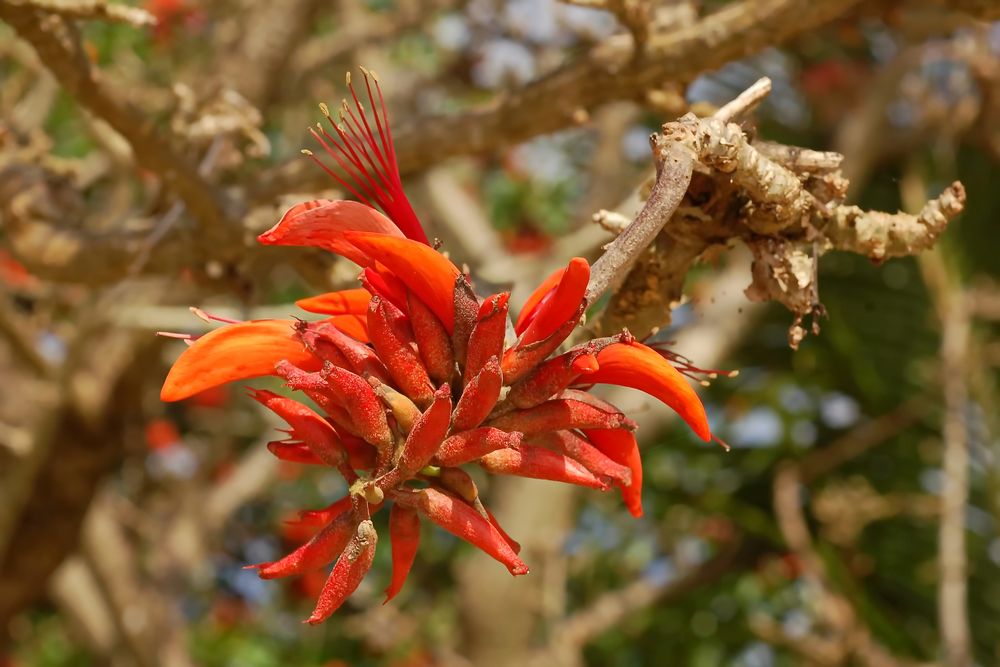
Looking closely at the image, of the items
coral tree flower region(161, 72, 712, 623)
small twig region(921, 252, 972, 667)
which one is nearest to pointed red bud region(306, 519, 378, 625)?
coral tree flower region(161, 72, 712, 623)

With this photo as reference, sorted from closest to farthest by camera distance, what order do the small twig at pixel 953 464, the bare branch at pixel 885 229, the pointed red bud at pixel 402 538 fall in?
the pointed red bud at pixel 402 538
the bare branch at pixel 885 229
the small twig at pixel 953 464

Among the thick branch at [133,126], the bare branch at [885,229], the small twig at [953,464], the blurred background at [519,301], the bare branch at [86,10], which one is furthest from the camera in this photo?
the small twig at [953,464]

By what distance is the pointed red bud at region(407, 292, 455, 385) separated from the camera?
41.8 inches

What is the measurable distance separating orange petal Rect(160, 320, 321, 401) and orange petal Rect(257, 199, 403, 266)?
0.09m

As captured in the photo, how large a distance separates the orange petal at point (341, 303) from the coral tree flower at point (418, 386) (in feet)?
0.16

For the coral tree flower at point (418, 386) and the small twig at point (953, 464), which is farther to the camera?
the small twig at point (953, 464)

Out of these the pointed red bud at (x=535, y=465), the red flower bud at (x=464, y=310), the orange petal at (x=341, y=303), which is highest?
the red flower bud at (x=464, y=310)

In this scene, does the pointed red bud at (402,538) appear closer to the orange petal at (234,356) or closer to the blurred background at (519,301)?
the orange petal at (234,356)

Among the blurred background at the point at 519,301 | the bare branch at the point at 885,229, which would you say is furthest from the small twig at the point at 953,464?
the bare branch at the point at 885,229

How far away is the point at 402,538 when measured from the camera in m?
1.07

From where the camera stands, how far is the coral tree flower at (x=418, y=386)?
991 mm

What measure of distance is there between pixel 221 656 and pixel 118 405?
8.77 feet

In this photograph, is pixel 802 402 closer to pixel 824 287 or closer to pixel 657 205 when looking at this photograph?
pixel 824 287

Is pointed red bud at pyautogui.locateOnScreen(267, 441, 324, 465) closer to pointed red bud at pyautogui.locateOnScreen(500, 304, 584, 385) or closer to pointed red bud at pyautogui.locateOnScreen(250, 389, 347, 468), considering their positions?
pointed red bud at pyautogui.locateOnScreen(250, 389, 347, 468)
